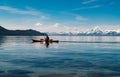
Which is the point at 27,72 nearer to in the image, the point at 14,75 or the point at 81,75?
the point at 14,75

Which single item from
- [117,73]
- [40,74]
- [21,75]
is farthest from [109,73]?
[21,75]

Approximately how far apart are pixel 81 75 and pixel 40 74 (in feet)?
16.8

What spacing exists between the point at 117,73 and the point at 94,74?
10.9ft

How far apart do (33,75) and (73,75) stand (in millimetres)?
4923

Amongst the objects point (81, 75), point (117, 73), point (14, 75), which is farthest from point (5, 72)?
point (117, 73)

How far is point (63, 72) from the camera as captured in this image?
3303 cm

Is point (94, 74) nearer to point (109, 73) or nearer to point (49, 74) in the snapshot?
point (109, 73)

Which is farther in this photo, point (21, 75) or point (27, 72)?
point (27, 72)

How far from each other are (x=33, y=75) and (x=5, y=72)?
13.9ft

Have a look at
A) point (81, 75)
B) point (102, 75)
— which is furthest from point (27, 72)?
point (102, 75)

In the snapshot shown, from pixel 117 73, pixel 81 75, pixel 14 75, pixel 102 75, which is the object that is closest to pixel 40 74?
pixel 14 75

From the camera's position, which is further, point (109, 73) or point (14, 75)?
point (109, 73)

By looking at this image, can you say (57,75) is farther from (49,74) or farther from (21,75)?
(21,75)

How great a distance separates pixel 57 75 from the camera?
101 ft
